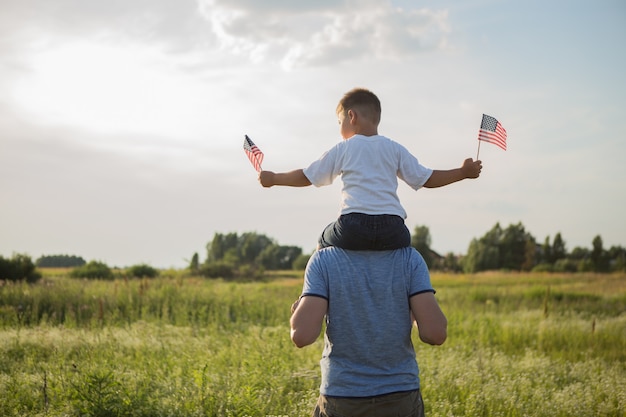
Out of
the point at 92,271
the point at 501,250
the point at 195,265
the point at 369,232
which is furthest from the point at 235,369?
the point at 501,250

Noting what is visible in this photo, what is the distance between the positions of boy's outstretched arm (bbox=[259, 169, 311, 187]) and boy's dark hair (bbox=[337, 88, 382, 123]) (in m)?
0.46

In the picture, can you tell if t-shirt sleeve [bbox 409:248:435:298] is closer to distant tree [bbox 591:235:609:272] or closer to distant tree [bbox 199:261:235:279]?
distant tree [bbox 199:261:235:279]

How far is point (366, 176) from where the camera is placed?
325cm

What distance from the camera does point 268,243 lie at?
241ft

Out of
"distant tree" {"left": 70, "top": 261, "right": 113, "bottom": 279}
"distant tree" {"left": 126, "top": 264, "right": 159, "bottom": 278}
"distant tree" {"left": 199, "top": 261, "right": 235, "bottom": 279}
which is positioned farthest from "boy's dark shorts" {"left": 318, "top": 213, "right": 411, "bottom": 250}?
"distant tree" {"left": 199, "top": 261, "right": 235, "bottom": 279}

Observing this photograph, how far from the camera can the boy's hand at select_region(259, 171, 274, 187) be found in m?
3.42

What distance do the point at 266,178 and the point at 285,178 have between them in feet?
0.37

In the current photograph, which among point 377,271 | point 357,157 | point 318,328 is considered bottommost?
point 318,328

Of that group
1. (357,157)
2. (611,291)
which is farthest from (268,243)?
(357,157)

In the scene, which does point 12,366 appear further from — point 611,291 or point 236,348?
point 611,291

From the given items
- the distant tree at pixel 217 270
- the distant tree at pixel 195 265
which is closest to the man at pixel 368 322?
the distant tree at pixel 195 265

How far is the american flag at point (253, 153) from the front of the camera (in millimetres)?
3650

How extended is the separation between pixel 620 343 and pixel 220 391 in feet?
33.5

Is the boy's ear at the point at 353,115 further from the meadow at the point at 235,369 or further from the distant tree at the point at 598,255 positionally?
the distant tree at the point at 598,255
